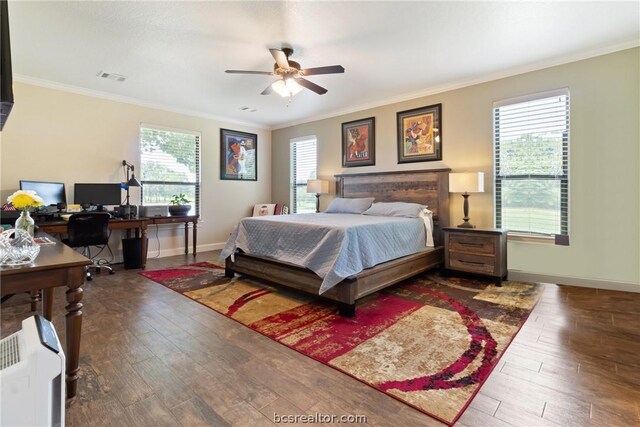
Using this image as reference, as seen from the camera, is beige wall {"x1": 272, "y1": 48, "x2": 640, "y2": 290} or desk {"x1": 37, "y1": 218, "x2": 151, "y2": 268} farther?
desk {"x1": 37, "y1": 218, "x2": 151, "y2": 268}

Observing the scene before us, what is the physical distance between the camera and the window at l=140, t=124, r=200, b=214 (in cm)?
520

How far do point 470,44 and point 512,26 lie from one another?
1.32ft

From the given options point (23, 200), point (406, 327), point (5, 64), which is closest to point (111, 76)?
point (23, 200)

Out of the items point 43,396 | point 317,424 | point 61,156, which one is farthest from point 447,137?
point 61,156

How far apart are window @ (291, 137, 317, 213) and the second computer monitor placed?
10.6 feet

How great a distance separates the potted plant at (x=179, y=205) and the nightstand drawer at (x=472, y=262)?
4.25m

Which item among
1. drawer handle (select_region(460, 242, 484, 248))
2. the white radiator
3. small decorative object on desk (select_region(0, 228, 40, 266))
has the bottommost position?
the white radiator

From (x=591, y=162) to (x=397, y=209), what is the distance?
7.24 ft

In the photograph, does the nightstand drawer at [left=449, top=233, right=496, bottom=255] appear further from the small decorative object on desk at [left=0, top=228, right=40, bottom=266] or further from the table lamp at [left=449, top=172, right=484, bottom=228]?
the small decorative object on desk at [left=0, top=228, right=40, bottom=266]

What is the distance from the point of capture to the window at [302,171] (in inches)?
248

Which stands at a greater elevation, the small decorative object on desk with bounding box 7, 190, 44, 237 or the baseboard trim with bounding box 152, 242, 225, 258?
the small decorative object on desk with bounding box 7, 190, 44, 237

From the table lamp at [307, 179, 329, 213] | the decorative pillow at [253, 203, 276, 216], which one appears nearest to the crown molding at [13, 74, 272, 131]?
the decorative pillow at [253, 203, 276, 216]

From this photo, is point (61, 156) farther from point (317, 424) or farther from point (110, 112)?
point (317, 424)

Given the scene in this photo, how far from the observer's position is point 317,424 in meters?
1.43
